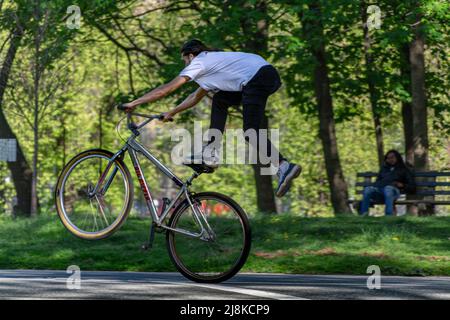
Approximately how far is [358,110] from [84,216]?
1738 cm

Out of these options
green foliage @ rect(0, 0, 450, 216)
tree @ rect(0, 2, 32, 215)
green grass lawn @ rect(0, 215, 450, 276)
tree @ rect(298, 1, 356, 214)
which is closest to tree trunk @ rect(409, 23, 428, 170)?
green foliage @ rect(0, 0, 450, 216)

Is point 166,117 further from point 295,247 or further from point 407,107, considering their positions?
point 407,107

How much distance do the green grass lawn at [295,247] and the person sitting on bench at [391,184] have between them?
6.09 feet

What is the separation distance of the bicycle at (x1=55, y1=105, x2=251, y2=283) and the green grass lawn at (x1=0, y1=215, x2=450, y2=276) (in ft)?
10.6

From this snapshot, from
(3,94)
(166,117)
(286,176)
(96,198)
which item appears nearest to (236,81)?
(166,117)

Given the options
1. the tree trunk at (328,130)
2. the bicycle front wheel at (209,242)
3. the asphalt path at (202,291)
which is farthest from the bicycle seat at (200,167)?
the tree trunk at (328,130)

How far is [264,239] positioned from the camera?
13.2m

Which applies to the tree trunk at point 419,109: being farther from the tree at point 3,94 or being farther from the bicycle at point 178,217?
the bicycle at point 178,217

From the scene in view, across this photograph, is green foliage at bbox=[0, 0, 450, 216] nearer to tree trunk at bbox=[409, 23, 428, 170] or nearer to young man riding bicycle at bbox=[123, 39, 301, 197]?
tree trunk at bbox=[409, 23, 428, 170]

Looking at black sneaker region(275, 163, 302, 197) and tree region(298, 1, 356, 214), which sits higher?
tree region(298, 1, 356, 214)

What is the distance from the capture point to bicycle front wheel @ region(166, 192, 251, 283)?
762 centimetres

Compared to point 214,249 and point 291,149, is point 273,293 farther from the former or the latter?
point 291,149

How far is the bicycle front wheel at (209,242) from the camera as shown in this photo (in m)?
7.62

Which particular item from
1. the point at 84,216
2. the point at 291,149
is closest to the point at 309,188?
the point at 291,149
